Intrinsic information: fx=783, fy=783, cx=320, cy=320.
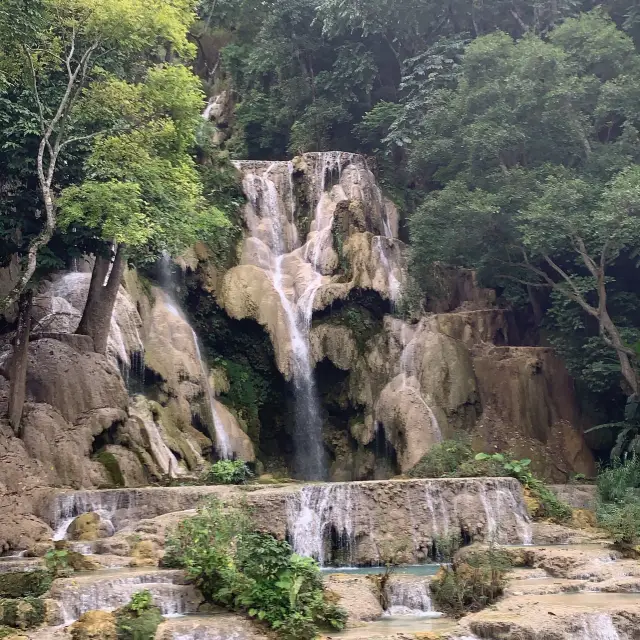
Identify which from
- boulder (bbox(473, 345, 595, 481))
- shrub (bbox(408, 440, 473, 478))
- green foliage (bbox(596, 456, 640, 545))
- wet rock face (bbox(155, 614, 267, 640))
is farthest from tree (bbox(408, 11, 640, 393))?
wet rock face (bbox(155, 614, 267, 640))

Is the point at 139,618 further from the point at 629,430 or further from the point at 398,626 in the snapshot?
the point at 629,430

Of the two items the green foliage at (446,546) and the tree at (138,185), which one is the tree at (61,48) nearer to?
the tree at (138,185)

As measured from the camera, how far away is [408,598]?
1130 cm

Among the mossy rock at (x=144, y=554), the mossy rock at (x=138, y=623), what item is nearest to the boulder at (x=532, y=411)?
the mossy rock at (x=144, y=554)

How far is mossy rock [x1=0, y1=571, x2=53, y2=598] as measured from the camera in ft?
34.5

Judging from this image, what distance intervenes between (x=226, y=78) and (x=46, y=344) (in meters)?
23.4

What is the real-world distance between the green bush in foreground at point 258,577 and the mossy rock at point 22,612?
1.97 metres

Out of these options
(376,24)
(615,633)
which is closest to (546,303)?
(376,24)

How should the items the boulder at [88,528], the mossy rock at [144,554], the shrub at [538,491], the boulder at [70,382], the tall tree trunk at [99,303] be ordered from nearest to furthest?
1. the mossy rock at [144,554]
2. the boulder at [88,528]
3. the shrub at [538,491]
4. the boulder at [70,382]
5. the tall tree trunk at [99,303]

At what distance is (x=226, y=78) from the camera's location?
38.8 m

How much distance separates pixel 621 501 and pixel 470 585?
7339mm

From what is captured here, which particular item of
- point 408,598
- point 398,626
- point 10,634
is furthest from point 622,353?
point 10,634

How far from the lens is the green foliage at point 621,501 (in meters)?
13.0

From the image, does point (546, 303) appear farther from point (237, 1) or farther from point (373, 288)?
point (237, 1)
